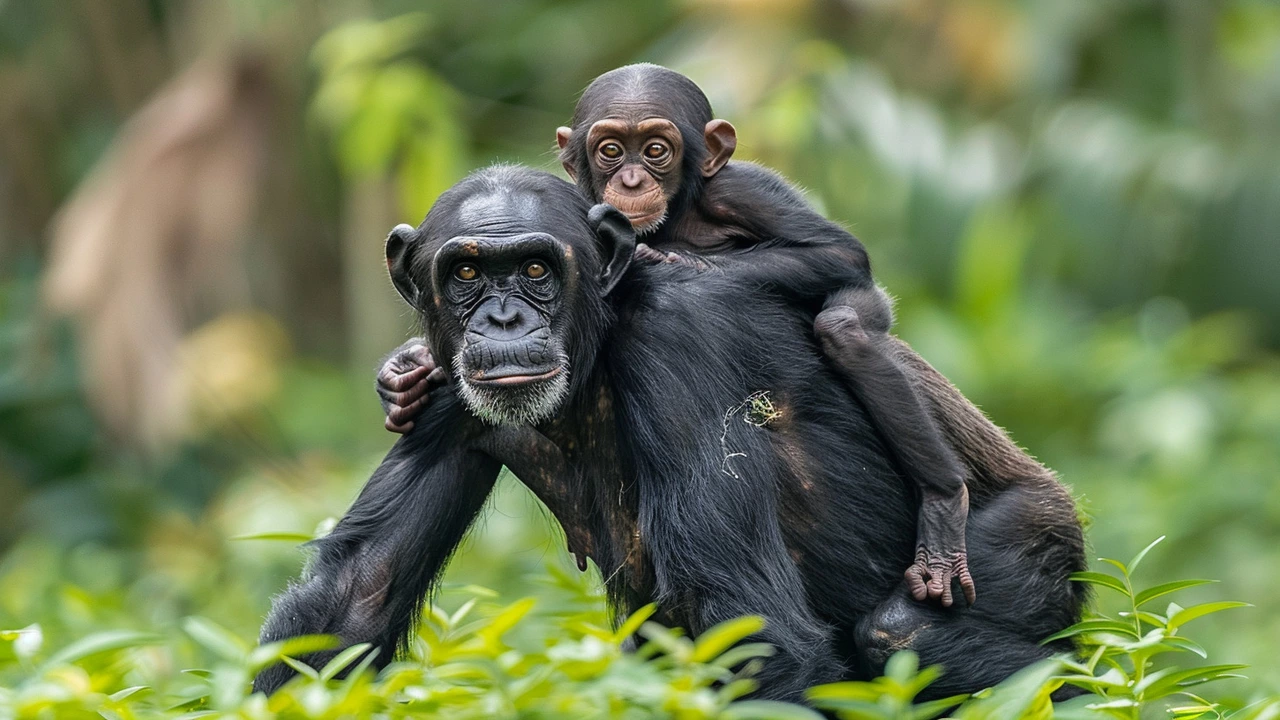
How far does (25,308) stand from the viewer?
44.1 ft

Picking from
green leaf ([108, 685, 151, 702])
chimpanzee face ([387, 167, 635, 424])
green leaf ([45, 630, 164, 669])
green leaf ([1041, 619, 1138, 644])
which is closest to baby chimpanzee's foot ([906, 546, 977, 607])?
green leaf ([1041, 619, 1138, 644])

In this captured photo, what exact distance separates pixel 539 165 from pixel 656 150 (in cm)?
620

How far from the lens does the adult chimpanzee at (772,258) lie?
4.61 metres

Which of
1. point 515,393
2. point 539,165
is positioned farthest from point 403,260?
point 539,165

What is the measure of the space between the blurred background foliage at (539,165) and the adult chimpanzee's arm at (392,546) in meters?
2.88

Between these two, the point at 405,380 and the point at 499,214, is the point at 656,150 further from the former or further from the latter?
the point at 405,380

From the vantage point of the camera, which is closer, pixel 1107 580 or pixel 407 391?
pixel 1107 580

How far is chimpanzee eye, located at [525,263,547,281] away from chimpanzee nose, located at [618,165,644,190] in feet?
2.26

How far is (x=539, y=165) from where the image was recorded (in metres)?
11.1

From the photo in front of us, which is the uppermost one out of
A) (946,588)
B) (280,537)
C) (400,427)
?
(400,427)

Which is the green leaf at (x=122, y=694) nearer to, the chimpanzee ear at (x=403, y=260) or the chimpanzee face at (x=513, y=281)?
the chimpanzee face at (x=513, y=281)

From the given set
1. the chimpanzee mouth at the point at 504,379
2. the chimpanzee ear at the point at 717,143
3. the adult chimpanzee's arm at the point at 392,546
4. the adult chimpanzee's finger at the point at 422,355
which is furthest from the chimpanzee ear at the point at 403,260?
the chimpanzee ear at the point at 717,143

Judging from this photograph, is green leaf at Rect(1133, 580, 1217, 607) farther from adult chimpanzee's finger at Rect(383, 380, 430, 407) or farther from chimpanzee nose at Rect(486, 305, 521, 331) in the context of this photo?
adult chimpanzee's finger at Rect(383, 380, 430, 407)

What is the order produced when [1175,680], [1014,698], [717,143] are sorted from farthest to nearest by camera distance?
[717,143]
[1175,680]
[1014,698]
